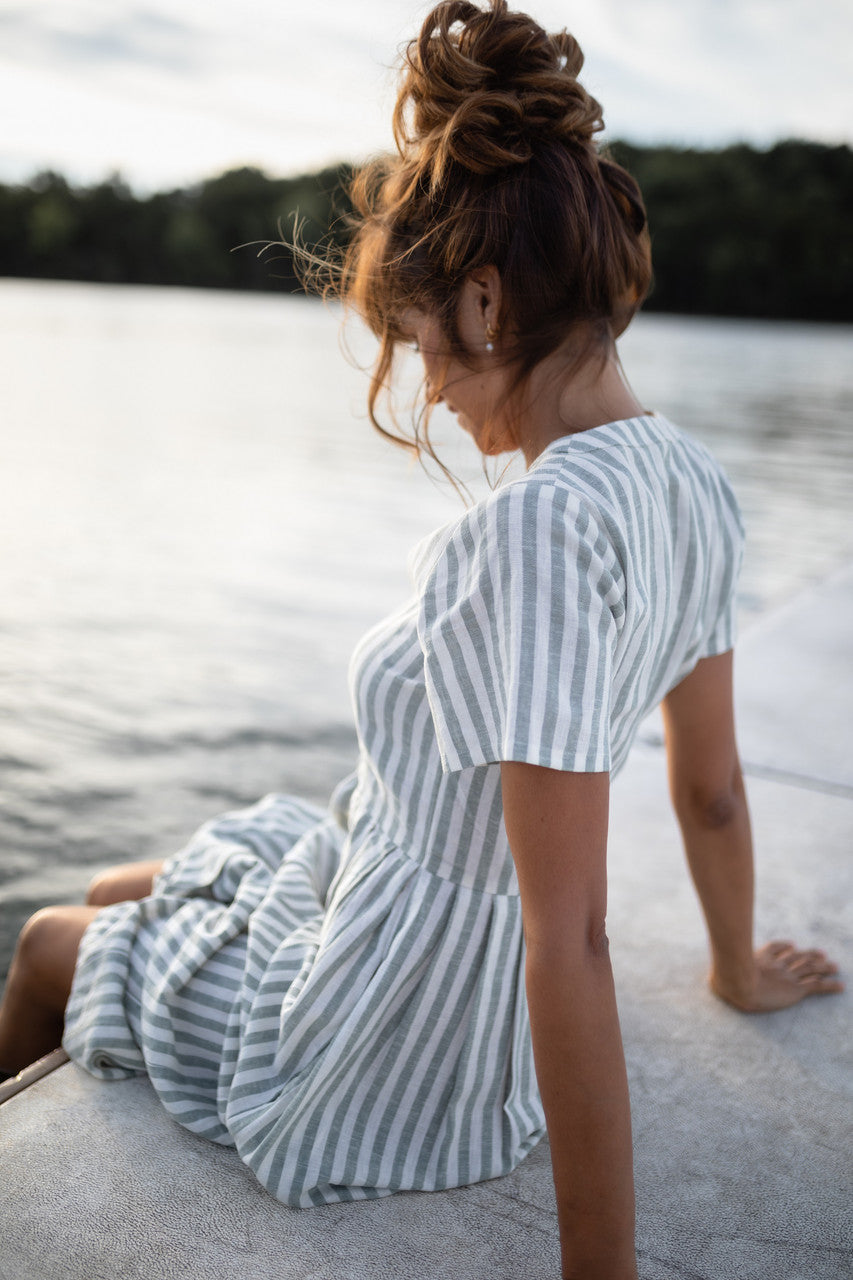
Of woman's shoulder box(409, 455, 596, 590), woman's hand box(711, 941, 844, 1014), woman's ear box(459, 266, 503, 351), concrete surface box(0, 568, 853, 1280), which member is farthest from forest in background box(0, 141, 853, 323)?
woman's shoulder box(409, 455, 596, 590)

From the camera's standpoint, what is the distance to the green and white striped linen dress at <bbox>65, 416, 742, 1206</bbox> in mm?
1227

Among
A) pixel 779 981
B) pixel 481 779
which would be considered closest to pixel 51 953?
pixel 481 779

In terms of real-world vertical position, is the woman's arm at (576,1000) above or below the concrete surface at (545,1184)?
above

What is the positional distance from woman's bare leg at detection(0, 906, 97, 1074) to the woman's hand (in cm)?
115

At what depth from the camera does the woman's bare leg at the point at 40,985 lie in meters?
1.63

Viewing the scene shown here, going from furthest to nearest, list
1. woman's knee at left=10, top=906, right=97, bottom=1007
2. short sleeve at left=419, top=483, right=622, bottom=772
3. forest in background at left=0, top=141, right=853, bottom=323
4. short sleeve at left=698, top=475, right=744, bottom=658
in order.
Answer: forest in background at left=0, top=141, right=853, bottom=323 → woman's knee at left=10, top=906, right=97, bottom=1007 → short sleeve at left=698, top=475, right=744, bottom=658 → short sleeve at left=419, top=483, right=622, bottom=772

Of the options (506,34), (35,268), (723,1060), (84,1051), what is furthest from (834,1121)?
(35,268)

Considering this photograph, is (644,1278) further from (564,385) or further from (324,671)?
(324,671)

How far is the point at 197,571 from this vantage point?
6.30m

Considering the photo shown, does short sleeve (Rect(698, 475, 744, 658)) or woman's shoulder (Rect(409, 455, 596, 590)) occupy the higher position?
woman's shoulder (Rect(409, 455, 596, 590))

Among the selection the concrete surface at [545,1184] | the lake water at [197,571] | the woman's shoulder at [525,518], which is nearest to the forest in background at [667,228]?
the lake water at [197,571]

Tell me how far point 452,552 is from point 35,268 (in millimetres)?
82023

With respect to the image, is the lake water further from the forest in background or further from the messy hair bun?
the forest in background

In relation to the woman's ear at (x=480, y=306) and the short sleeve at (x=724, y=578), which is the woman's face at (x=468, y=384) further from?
the short sleeve at (x=724, y=578)
